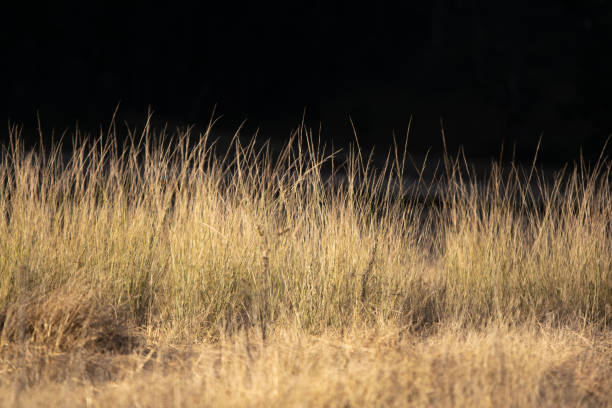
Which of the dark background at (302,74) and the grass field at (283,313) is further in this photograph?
the dark background at (302,74)

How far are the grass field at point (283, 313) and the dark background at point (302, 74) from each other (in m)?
4.99

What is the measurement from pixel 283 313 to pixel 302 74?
12526mm

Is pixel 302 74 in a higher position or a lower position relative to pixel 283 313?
higher

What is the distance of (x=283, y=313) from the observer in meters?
3.08

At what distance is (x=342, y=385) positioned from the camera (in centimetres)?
227

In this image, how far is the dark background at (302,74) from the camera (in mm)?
11555

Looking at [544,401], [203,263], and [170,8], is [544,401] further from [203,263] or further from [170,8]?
[170,8]

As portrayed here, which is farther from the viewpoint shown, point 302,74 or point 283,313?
point 302,74

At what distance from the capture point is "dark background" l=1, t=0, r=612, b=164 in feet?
37.9

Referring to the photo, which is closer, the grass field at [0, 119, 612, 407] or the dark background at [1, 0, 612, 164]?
the grass field at [0, 119, 612, 407]

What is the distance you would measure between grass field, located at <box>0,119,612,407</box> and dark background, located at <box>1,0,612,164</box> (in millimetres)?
4991

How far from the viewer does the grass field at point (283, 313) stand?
2.29 m

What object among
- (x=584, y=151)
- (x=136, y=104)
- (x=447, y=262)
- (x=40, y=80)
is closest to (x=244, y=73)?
(x=136, y=104)

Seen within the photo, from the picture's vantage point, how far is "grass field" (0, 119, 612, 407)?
2293 millimetres
